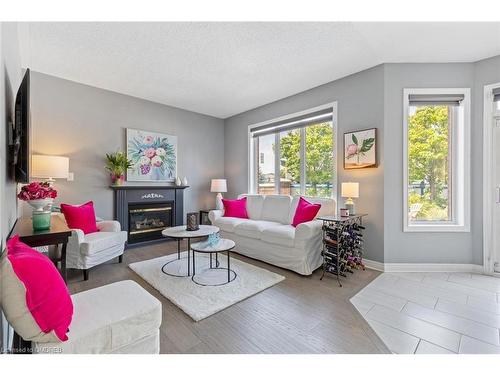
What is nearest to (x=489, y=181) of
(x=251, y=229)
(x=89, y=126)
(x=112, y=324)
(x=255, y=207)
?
(x=251, y=229)

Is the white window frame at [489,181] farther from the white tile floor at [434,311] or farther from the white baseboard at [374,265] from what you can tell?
the white baseboard at [374,265]

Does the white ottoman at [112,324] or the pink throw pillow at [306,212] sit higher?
the pink throw pillow at [306,212]

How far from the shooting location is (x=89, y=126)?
3734 millimetres

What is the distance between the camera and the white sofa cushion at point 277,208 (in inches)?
149

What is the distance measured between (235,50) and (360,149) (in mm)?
2042

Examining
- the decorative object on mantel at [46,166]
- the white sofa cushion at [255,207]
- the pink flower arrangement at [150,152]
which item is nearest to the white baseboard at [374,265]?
the white sofa cushion at [255,207]

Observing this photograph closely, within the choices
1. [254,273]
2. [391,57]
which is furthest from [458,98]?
[254,273]

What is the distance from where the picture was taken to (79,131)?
3.64m

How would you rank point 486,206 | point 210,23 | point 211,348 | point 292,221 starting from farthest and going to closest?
point 292,221, point 486,206, point 210,23, point 211,348

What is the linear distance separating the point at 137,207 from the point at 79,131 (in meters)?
1.47

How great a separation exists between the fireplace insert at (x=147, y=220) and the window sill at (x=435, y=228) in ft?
12.8

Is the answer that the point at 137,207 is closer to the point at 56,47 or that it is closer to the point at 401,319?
the point at 56,47

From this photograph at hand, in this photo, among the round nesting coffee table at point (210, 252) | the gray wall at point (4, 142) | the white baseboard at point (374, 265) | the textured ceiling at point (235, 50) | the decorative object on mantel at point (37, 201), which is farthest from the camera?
the white baseboard at point (374, 265)
